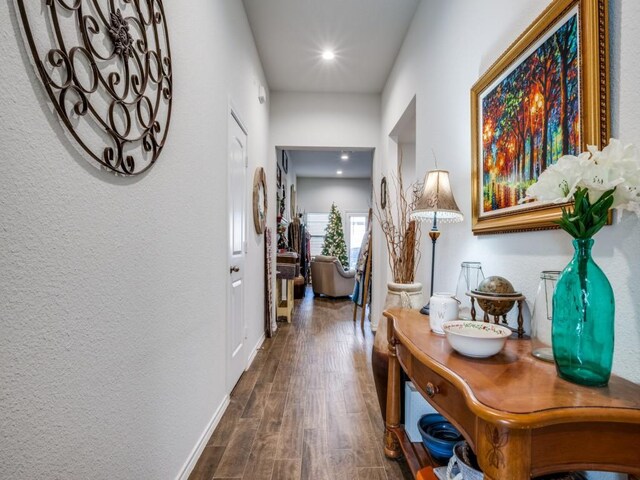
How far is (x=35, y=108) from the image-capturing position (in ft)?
2.56

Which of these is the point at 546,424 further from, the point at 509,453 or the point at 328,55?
the point at 328,55

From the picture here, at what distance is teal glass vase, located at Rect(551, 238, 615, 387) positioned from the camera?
84 centimetres

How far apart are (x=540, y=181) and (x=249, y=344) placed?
2895 millimetres

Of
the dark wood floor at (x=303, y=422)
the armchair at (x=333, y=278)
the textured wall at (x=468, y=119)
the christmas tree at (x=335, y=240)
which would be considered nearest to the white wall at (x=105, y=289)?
the dark wood floor at (x=303, y=422)

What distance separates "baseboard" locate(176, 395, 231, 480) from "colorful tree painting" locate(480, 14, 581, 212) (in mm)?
1929

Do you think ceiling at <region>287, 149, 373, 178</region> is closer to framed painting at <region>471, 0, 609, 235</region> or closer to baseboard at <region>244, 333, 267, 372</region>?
baseboard at <region>244, 333, 267, 372</region>

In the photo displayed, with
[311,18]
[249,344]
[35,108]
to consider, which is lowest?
[249,344]

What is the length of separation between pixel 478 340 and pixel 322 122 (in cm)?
400

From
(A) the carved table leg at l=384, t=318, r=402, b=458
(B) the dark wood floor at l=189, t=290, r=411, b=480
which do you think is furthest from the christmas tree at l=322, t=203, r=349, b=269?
(A) the carved table leg at l=384, t=318, r=402, b=458

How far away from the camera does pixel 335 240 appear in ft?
28.4

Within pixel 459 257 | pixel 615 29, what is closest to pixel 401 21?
pixel 459 257

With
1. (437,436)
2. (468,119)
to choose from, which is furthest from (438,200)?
(437,436)

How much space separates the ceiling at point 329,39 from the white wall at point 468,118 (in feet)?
0.73

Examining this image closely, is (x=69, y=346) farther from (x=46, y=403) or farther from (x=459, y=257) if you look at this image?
(x=459, y=257)
